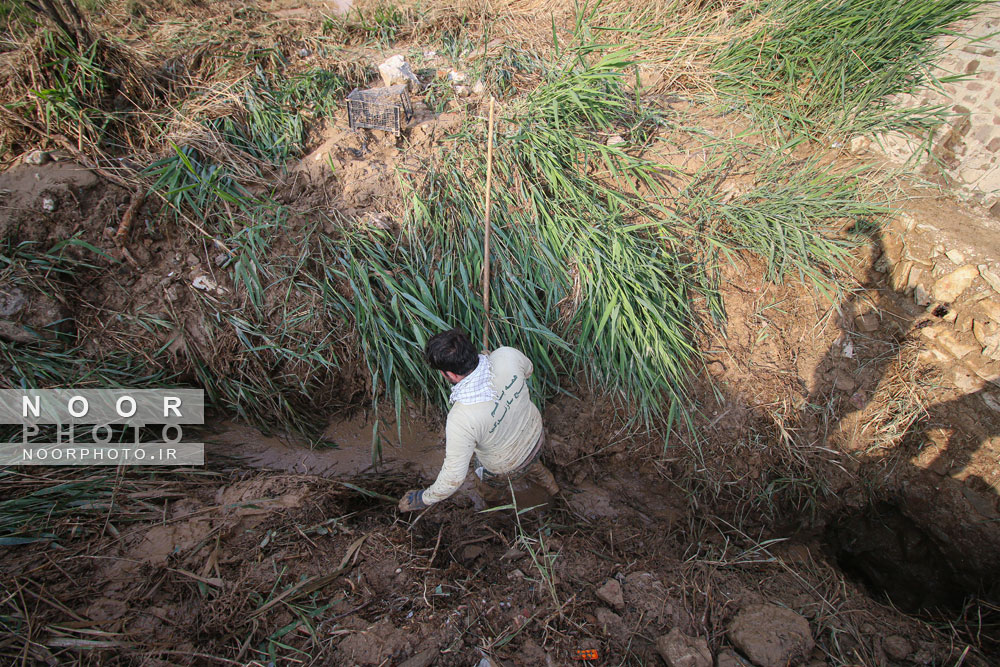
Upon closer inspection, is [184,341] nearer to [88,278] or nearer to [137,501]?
[88,278]

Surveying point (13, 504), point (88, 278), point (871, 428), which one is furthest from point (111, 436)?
point (871, 428)

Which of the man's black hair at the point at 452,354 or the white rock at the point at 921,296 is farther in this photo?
the white rock at the point at 921,296

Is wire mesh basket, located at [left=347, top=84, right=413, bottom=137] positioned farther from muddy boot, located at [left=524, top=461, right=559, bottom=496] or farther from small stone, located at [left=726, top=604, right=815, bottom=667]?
small stone, located at [left=726, top=604, right=815, bottom=667]

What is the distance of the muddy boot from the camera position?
246 cm

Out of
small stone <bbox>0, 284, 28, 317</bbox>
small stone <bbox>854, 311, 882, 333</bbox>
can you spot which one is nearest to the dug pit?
small stone <bbox>854, 311, 882, 333</bbox>

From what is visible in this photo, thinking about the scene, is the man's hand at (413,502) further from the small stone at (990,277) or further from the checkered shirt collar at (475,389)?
the small stone at (990,277)

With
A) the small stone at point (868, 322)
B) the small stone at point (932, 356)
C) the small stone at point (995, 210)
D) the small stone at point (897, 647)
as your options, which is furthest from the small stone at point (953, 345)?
the small stone at point (897, 647)

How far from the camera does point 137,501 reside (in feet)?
6.66

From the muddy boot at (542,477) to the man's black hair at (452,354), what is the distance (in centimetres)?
90

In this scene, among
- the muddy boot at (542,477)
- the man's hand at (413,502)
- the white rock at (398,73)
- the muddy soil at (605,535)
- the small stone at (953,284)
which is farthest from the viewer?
the white rock at (398,73)

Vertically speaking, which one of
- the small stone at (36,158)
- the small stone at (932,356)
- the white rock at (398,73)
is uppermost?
the white rock at (398,73)

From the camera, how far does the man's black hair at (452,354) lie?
1783mm

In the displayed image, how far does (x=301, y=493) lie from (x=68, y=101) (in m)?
2.78

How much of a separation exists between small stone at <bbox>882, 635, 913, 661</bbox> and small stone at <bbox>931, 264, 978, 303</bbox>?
1958 millimetres
